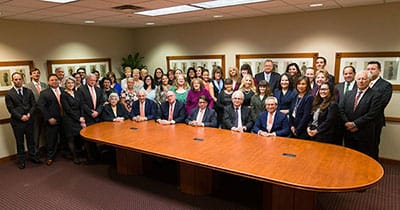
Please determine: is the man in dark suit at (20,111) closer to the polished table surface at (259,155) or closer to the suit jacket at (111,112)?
the suit jacket at (111,112)

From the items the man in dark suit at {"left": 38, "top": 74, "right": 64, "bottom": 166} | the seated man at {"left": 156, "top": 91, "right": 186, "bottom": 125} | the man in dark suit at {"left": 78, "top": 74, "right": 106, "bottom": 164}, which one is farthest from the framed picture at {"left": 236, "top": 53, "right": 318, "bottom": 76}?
the man in dark suit at {"left": 38, "top": 74, "right": 64, "bottom": 166}

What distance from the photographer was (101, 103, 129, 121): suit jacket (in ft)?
15.9

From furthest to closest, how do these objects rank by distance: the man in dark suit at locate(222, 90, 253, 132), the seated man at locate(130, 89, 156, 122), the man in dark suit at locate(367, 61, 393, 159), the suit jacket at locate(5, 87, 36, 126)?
1. the seated man at locate(130, 89, 156, 122)
2. the suit jacket at locate(5, 87, 36, 126)
3. the man in dark suit at locate(222, 90, 253, 132)
4. the man in dark suit at locate(367, 61, 393, 159)

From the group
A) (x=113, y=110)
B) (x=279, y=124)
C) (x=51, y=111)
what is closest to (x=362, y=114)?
(x=279, y=124)

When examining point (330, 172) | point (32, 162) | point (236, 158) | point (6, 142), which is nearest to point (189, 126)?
point (236, 158)

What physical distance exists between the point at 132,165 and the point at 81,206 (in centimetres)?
102

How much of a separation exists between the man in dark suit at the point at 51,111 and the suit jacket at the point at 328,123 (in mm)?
4210

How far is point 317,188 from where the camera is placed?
2.18 metres

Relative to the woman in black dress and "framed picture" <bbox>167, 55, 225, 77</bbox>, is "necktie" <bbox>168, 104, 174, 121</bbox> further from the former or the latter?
"framed picture" <bbox>167, 55, 225, 77</bbox>

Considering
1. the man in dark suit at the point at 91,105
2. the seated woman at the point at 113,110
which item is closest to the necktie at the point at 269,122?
the seated woman at the point at 113,110

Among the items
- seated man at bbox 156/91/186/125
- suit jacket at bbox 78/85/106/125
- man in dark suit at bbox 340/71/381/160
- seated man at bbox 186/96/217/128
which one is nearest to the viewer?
man in dark suit at bbox 340/71/381/160

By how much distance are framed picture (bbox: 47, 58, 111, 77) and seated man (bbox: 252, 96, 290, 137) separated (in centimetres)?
452

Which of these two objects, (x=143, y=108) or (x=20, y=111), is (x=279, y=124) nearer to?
(x=143, y=108)

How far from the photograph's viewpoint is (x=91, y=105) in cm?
496
